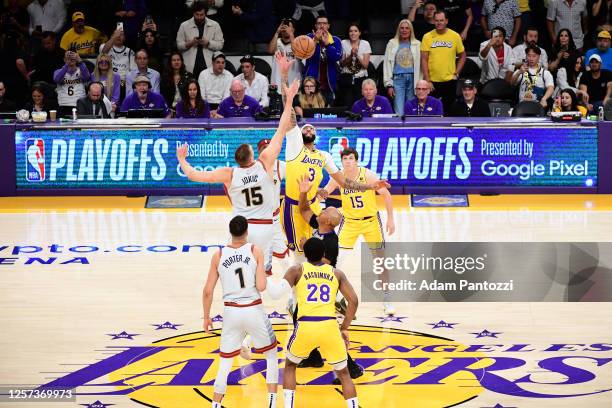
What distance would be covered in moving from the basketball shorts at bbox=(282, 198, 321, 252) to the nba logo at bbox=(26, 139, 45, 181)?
760 cm

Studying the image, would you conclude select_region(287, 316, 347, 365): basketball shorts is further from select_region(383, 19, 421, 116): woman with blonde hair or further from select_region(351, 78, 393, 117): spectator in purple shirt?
select_region(383, 19, 421, 116): woman with blonde hair

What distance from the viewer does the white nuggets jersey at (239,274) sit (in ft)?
31.6

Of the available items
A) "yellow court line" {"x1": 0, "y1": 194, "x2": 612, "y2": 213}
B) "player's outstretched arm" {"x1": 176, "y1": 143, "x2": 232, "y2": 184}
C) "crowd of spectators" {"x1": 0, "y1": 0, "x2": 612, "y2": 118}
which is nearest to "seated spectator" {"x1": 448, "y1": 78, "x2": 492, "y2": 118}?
"crowd of spectators" {"x1": 0, "y1": 0, "x2": 612, "y2": 118}

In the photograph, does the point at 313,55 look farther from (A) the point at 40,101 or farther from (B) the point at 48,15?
(B) the point at 48,15

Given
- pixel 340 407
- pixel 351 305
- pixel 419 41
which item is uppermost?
pixel 419 41

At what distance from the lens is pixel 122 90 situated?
71.6ft

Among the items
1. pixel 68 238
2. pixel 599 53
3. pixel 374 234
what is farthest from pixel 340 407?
pixel 599 53

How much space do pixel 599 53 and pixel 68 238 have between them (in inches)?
442

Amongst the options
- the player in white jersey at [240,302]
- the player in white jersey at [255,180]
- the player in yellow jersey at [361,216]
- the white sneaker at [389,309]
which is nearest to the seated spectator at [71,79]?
the player in yellow jersey at [361,216]

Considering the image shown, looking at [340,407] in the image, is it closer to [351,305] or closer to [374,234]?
[351,305]

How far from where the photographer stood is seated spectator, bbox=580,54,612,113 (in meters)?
21.4

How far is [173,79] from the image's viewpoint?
21297 mm

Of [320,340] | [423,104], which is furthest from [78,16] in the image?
[320,340]

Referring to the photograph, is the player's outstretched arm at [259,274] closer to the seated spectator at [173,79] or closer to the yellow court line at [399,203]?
the yellow court line at [399,203]
